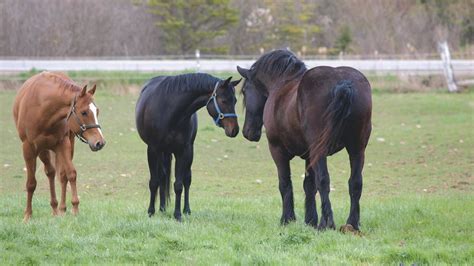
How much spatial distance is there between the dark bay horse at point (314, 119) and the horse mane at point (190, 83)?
0.53 meters

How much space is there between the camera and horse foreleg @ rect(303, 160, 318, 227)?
9.15 metres

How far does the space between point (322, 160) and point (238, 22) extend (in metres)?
34.2

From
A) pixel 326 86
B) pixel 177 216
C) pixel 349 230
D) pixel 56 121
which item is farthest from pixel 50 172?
pixel 349 230

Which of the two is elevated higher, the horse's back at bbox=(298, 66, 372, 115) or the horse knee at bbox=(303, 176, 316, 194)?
the horse's back at bbox=(298, 66, 372, 115)

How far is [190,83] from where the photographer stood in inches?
388

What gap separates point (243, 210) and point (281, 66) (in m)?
1.92

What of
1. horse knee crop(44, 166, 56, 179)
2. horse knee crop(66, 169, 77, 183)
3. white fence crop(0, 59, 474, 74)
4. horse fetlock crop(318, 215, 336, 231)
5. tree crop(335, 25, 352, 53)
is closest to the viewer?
horse fetlock crop(318, 215, 336, 231)

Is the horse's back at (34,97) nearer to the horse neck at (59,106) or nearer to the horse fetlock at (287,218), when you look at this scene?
the horse neck at (59,106)

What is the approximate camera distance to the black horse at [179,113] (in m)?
9.61

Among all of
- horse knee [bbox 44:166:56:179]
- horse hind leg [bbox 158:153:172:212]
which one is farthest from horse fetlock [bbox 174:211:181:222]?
horse knee [bbox 44:166:56:179]

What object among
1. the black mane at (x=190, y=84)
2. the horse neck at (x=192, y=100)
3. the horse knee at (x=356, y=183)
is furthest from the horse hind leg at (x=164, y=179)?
the horse knee at (x=356, y=183)

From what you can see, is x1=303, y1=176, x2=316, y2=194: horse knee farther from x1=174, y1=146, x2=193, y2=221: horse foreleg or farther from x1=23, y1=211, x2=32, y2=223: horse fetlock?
x1=23, y1=211, x2=32, y2=223: horse fetlock

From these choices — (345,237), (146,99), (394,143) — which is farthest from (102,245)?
(394,143)

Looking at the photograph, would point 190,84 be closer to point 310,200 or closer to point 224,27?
point 310,200
